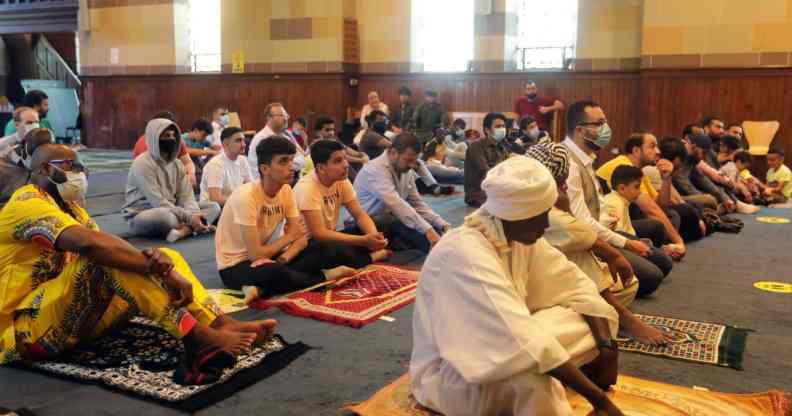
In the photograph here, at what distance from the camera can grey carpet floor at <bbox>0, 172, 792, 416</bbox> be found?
8.63 feet

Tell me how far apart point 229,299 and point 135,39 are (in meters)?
11.2

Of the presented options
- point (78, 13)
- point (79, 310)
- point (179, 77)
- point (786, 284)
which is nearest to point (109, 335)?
point (79, 310)

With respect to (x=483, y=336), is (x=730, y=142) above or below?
above

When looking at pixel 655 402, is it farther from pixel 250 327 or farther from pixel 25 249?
pixel 25 249

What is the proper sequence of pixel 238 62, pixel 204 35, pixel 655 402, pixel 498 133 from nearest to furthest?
pixel 655 402 < pixel 498 133 < pixel 238 62 < pixel 204 35

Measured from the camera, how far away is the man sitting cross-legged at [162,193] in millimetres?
5457

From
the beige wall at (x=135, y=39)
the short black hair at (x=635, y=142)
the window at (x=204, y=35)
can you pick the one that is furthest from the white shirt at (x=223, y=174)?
the beige wall at (x=135, y=39)

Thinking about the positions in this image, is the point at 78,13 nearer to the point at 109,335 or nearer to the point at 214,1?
the point at 214,1

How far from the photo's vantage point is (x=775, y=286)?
4.41 m

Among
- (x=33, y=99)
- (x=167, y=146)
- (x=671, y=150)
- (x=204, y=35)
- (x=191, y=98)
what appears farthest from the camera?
(x=204, y=35)

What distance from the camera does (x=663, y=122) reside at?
1015cm

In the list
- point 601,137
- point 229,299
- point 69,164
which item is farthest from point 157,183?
point 601,137

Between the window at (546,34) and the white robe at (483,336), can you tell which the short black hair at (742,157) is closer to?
the window at (546,34)

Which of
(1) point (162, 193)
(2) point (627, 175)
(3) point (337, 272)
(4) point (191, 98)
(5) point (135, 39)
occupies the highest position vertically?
(5) point (135, 39)
